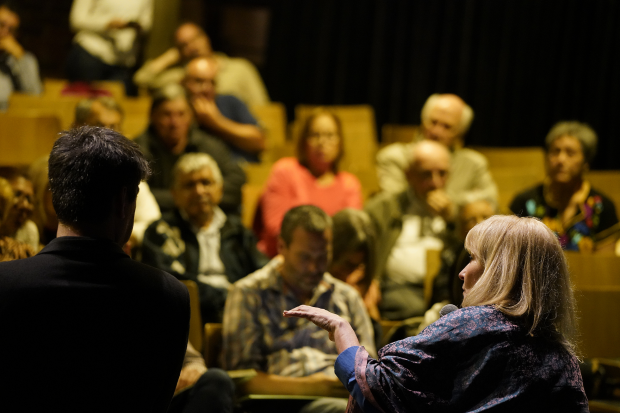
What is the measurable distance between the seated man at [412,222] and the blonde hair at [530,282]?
185 cm

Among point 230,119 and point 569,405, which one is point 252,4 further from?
point 569,405

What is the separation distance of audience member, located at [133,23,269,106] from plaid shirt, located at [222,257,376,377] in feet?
8.28

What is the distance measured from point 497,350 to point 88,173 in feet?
2.75

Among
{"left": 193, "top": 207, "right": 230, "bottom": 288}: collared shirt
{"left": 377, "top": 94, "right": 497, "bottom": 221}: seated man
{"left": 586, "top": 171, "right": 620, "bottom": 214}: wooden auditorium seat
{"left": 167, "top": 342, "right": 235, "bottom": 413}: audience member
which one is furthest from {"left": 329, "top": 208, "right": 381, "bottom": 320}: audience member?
{"left": 586, "top": 171, "right": 620, "bottom": 214}: wooden auditorium seat

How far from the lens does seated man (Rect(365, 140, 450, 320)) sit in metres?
3.47

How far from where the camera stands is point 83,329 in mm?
1253

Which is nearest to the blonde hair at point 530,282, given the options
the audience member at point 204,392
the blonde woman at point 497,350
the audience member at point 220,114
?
the blonde woman at point 497,350

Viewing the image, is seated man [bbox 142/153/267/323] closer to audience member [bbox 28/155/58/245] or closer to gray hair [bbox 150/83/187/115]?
audience member [bbox 28/155/58/245]

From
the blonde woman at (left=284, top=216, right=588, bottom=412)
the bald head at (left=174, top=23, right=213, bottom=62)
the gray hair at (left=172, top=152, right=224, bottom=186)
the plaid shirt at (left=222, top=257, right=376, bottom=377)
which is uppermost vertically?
the bald head at (left=174, top=23, right=213, bottom=62)

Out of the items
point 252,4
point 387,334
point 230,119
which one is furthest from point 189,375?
point 252,4

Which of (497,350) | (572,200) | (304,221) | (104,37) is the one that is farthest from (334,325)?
(104,37)

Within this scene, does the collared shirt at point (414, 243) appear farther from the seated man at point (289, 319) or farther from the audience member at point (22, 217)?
the audience member at point (22, 217)

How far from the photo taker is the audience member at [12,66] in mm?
4477

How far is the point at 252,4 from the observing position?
21.3 ft
